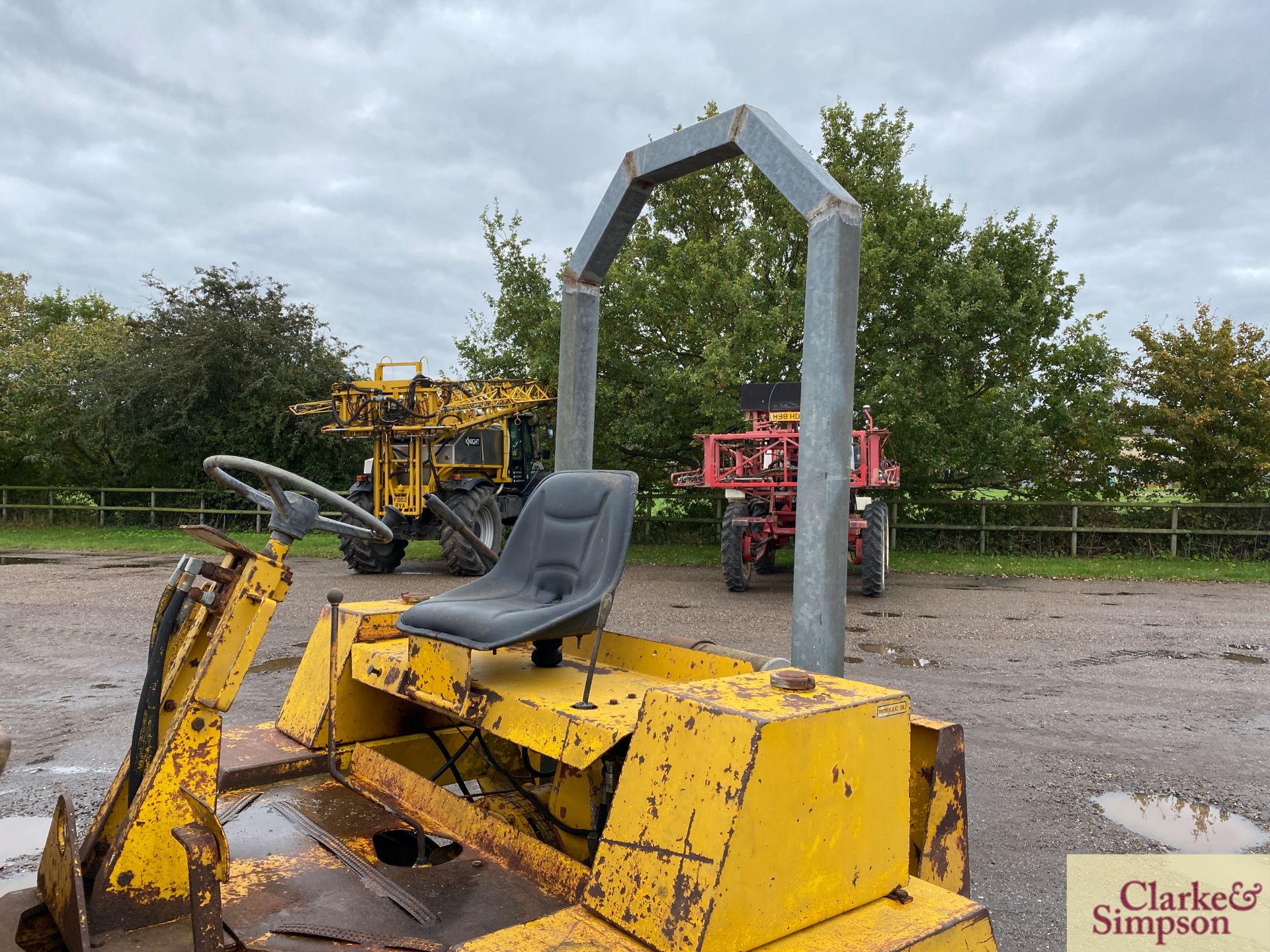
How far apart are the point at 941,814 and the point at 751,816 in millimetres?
859

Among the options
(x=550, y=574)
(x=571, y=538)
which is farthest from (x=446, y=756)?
(x=571, y=538)

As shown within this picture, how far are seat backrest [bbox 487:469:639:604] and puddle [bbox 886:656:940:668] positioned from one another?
13.8 feet

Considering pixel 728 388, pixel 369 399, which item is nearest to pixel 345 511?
pixel 369 399

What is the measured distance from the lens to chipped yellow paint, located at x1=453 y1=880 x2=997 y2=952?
5.28 ft

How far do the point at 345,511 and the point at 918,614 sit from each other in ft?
25.6

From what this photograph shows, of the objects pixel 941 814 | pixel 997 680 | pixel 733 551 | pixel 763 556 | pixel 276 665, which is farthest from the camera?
pixel 763 556

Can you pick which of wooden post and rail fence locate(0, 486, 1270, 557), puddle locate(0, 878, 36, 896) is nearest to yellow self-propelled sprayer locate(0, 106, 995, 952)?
puddle locate(0, 878, 36, 896)

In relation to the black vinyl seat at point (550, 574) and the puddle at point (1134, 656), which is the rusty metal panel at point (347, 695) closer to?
the black vinyl seat at point (550, 574)

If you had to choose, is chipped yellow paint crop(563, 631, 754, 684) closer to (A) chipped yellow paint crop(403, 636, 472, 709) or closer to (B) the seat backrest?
(B) the seat backrest

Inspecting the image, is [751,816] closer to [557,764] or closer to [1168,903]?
[557,764]

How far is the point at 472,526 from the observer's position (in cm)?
1195

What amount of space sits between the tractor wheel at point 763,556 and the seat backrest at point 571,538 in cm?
833

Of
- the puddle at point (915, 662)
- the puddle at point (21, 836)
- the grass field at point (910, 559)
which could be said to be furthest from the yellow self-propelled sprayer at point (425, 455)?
the puddle at point (21, 836)

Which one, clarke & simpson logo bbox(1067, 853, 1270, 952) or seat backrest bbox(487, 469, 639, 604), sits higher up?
seat backrest bbox(487, 469, 639, 604)
